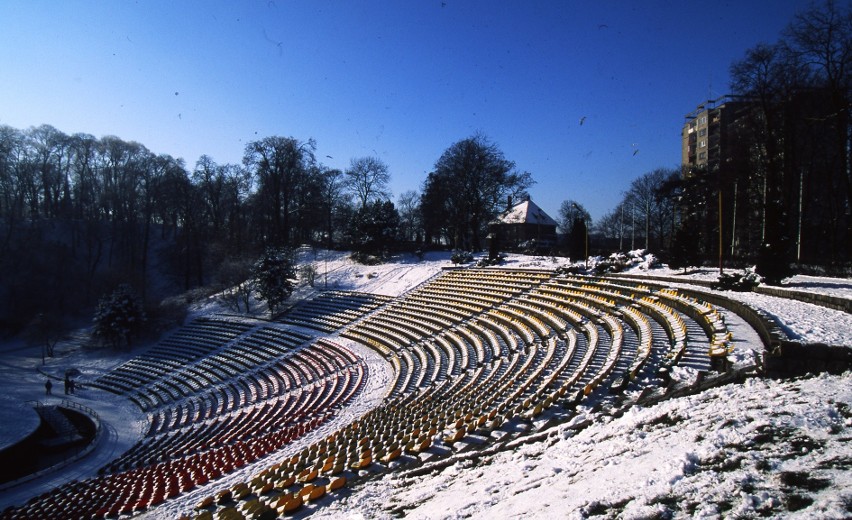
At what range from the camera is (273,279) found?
110 ft

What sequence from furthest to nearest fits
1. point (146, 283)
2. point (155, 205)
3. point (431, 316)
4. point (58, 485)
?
1. point (155, 205)
2. point (146, 283)
3. point (431, 316)
4. point (58, 485)

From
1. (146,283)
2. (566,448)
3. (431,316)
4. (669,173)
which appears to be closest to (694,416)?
(566,448)

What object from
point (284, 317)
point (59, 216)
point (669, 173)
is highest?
point (669, 173)

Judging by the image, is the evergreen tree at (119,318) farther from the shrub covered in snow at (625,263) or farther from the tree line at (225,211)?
the shrub covered in snow at (625,263)

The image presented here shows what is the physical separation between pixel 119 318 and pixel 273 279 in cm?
1030

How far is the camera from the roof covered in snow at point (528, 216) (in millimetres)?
53219

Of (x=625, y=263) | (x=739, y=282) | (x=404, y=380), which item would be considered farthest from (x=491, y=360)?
(x=625, y=263)

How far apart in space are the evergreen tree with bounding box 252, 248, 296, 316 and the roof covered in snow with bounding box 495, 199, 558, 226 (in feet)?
85.2

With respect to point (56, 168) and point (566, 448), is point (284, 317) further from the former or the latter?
point (56, 168)

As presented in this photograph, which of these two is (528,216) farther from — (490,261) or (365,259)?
(365,259)

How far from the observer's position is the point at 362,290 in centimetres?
3484

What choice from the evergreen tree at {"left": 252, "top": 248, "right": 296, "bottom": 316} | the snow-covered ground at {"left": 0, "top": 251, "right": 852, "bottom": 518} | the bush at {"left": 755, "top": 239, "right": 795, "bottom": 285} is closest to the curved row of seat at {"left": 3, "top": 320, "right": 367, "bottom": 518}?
the snow-covered ground at {"left": 0, "top": 251, "right": 852, "bottom": 518}

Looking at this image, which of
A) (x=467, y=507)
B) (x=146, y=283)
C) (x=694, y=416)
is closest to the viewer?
(x=467, y=507)

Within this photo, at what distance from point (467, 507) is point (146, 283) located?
4570 cm
